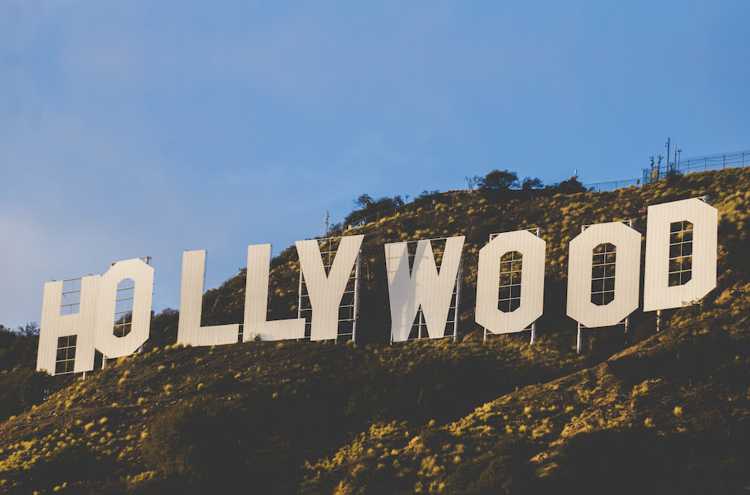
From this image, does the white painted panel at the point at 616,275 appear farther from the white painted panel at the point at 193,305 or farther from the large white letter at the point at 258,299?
the white painted panel at the point at 193,305

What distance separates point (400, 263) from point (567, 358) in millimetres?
8837

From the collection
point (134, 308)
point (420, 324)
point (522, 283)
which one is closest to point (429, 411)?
point (420, 324)

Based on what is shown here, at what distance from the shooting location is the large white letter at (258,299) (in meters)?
71.2

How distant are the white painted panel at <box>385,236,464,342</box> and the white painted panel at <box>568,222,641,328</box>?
5.10 metres

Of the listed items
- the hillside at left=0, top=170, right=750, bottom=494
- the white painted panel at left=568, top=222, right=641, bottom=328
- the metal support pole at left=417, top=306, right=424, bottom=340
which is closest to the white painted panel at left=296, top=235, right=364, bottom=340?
the hillside at left=0, top=170, right=750, bottom=494

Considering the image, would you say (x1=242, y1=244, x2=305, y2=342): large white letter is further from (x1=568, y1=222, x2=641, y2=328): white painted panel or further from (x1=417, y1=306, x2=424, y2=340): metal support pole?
(x1=568, y1=222, x2=641, y2=328): white painted panel

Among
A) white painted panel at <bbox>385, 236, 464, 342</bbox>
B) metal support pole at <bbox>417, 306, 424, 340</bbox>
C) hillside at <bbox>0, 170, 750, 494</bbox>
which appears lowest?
hillside at <bbox>0, 170, 750, 494</bbox>

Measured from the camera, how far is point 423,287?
227ft

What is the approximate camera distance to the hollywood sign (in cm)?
6462

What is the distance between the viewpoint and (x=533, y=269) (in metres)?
67.2

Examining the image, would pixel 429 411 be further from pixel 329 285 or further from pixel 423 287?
pixel 329 285

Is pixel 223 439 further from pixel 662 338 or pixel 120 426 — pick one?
pixel 662 338

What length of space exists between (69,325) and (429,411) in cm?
2009

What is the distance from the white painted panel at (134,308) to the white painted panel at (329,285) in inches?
299
